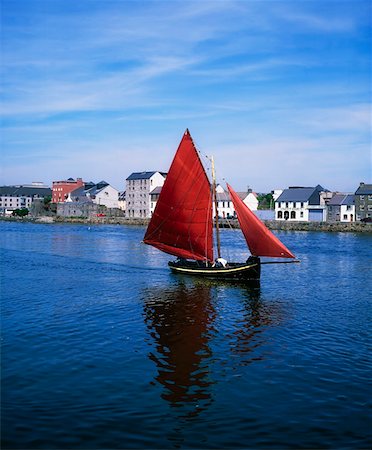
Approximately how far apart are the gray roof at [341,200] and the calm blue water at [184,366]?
9980 cm

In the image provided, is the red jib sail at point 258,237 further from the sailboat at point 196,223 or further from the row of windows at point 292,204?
the row of windows at point 292,204

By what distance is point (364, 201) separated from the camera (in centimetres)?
13325

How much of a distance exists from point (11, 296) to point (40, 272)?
14.1m

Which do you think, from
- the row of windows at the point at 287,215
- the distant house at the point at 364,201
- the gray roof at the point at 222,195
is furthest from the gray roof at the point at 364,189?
the gray roof at the point at 222,195

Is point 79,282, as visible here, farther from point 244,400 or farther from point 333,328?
point 244,400

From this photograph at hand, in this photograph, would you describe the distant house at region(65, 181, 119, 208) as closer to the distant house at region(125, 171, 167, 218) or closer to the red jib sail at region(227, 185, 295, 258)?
the distant house at region(125, 171, 167, 218)

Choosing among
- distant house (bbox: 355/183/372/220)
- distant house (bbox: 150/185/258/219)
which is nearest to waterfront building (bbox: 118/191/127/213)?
distant house (bbox: 150/185/258/219)

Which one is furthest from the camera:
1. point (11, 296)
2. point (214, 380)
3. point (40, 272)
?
point (40, 272)

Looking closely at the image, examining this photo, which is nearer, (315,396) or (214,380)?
(315,396)

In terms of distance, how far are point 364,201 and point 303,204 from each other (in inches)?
770

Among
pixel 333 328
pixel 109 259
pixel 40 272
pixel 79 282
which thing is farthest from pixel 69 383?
pixel 109 259

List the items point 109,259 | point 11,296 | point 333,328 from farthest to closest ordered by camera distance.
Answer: point 109,259 < point 11,296 < point 333,328

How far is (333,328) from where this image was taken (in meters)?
29.6

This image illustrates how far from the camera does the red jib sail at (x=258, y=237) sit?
43312mm
